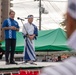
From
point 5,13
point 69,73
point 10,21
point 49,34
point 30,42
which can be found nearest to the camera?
point 69,73

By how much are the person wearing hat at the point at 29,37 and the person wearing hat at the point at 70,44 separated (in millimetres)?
9417

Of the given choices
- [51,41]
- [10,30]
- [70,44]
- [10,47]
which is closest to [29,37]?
[10,47]

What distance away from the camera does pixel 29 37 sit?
36.6 feet

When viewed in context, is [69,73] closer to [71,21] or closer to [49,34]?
[71,21]

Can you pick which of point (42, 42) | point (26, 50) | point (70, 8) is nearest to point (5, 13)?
point (42, 42)

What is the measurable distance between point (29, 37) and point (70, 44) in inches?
385

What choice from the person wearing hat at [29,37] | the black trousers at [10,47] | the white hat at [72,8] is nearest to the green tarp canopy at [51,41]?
the person wearing hat at [29,37]

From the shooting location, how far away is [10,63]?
10766 millimetres

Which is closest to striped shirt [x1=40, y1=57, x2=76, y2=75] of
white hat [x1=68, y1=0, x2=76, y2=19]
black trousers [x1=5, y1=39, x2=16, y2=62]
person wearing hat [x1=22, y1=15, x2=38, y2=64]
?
white hat [x1=68, y1=0, x2=76, y2=19]

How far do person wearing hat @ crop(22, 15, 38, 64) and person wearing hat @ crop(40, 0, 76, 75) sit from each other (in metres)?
9.42

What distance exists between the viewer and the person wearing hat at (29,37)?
10.9 metres

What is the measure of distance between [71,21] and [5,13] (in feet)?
220

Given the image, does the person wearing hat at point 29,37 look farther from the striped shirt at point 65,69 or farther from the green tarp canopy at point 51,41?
the striped shirt at point 65,69

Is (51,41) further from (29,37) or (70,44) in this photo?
(70,44)
